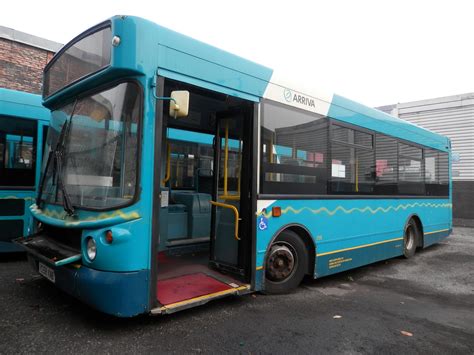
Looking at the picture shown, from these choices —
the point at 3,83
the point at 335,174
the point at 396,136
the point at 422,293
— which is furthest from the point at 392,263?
the point at 3,83

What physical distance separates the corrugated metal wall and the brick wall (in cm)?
1695

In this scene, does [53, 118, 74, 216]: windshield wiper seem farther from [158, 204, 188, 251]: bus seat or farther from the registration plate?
[158, 204, 188, 251]: bus seat

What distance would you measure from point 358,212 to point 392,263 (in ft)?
7.59

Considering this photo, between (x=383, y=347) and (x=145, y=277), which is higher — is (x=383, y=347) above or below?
below

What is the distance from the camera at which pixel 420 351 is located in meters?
3.36

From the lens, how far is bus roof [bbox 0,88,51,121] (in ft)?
18.9

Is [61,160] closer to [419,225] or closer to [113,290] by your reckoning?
[113,290]

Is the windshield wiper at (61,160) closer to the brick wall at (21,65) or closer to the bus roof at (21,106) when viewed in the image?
the bus roof at (21,106)

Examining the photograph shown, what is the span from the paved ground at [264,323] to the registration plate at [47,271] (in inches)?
15.8

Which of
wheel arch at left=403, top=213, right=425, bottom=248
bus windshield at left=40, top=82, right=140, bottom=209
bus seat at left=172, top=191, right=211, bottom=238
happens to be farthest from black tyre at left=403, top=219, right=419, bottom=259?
bus windshield at left=40, top=82, right=140, bottom=209

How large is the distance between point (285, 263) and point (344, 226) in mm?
1370

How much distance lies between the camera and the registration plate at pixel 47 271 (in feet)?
12.1

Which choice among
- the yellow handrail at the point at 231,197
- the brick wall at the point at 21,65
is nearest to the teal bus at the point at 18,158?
the yellow handrail at the point at 231,197

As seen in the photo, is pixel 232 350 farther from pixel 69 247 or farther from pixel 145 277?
pixel 69 247
